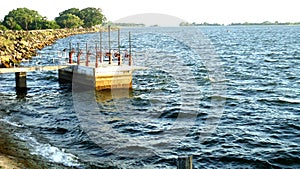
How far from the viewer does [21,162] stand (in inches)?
493

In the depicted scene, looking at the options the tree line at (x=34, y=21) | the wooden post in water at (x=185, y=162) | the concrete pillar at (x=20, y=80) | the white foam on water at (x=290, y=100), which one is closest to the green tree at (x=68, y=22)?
the tree line at (x=34, y=21)

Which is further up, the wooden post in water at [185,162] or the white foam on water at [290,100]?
the wooden post in water at [185,162]

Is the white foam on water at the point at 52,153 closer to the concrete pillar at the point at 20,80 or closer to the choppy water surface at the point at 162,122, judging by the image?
the choppy water surface at the point at 162,122

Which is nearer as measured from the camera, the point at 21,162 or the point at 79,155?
the point at 21,162

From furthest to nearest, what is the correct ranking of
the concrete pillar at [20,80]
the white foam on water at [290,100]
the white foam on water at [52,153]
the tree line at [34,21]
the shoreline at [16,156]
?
the tree line at [34,21] → the concrete pillar at [20,80] → the white foam on water at [290,100] → the white foam on water at [52,153] → the shoreline at [16,156]

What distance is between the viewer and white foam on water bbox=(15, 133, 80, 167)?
13.6m

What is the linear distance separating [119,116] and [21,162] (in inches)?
340

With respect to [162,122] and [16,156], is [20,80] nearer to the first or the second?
[162,122]

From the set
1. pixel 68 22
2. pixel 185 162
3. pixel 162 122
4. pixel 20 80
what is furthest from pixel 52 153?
pixel 68 22

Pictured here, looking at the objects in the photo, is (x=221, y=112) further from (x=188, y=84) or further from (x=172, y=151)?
(x=188, y=84)

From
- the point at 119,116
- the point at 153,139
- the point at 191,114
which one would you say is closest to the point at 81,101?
the point at 119,116

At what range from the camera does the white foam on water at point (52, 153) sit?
1360 centimetres

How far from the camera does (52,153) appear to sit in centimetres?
1434

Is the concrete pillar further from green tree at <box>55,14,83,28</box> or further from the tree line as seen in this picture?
green tree at <box>55,14,83,28</box>
